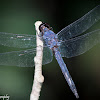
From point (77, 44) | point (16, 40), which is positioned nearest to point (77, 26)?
point (77, 44)

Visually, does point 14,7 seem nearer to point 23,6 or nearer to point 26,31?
point 23,6

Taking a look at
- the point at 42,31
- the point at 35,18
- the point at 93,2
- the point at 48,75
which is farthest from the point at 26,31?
the point at 93,2

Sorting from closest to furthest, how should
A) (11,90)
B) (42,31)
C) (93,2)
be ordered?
(42,31) → (11,90) → (93,2)

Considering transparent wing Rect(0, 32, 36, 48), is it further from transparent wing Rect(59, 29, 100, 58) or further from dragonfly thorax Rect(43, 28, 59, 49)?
transparent wing Rect(59, 29, 100, 58)

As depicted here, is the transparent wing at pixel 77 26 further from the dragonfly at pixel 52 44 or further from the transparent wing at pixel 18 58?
the transparent wing at pixel 18 58

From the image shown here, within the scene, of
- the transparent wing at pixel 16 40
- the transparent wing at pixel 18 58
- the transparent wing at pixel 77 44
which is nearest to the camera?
the transparent wing at pixel 18 58

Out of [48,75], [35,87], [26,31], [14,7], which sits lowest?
[35,87]

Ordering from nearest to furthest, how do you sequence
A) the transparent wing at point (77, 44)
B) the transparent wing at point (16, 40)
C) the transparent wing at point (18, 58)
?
the transparent wing at point (18, 58) < the transparent wing at point (16, 40) < the transparent wing at point (77, 44)

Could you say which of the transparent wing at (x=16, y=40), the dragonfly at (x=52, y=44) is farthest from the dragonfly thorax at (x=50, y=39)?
the transparent wing at (x=16, y=40)
